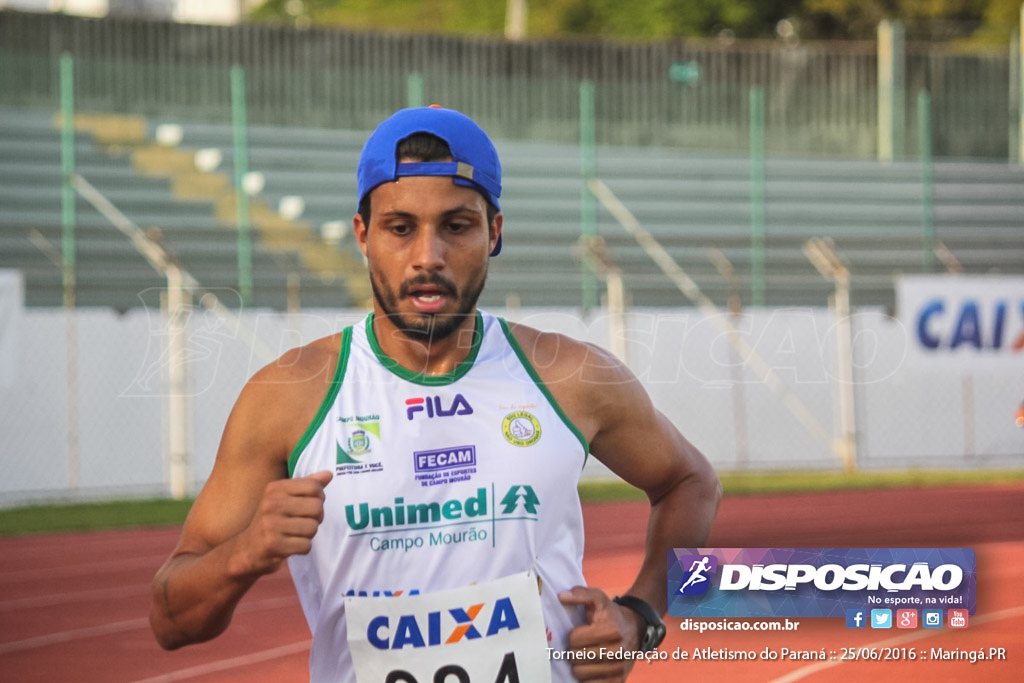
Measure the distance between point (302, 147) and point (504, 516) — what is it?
58.4 feet

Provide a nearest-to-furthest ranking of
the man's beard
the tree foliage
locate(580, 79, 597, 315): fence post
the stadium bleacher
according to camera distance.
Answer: the man's beard → the stadium bleacher → locate(580, 79, 597, 315): fence post → the tree foliage

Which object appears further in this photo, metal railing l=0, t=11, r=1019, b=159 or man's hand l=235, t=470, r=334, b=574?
metal railing l=0, t=11, r=1019, b=159

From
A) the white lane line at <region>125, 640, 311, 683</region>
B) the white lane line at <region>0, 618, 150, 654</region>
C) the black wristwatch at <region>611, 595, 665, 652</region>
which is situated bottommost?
the white lane line at <region>0, 618, 150, 654</region>

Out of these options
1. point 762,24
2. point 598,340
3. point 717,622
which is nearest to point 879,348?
point 598,340

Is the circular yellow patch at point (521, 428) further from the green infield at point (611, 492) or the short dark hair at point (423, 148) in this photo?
the green infield at point (611, 492)

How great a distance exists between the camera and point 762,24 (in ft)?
125

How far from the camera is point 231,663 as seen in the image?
660cm

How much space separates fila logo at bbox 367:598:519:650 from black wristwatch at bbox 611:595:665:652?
1.10ft

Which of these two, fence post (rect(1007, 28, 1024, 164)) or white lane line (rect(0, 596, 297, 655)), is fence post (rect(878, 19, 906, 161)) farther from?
white lane line (rect(0, 596, 297, 655))

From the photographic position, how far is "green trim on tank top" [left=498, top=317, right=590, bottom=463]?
106 inches

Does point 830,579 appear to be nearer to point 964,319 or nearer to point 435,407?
point 435,407

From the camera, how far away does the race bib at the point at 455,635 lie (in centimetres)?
252

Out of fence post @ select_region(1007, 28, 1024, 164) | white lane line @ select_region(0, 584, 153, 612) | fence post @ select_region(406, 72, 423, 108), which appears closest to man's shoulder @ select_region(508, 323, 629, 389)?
white lane line @ select_region(0, 584, 153, 612)

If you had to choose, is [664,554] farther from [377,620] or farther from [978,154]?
[978,154]
